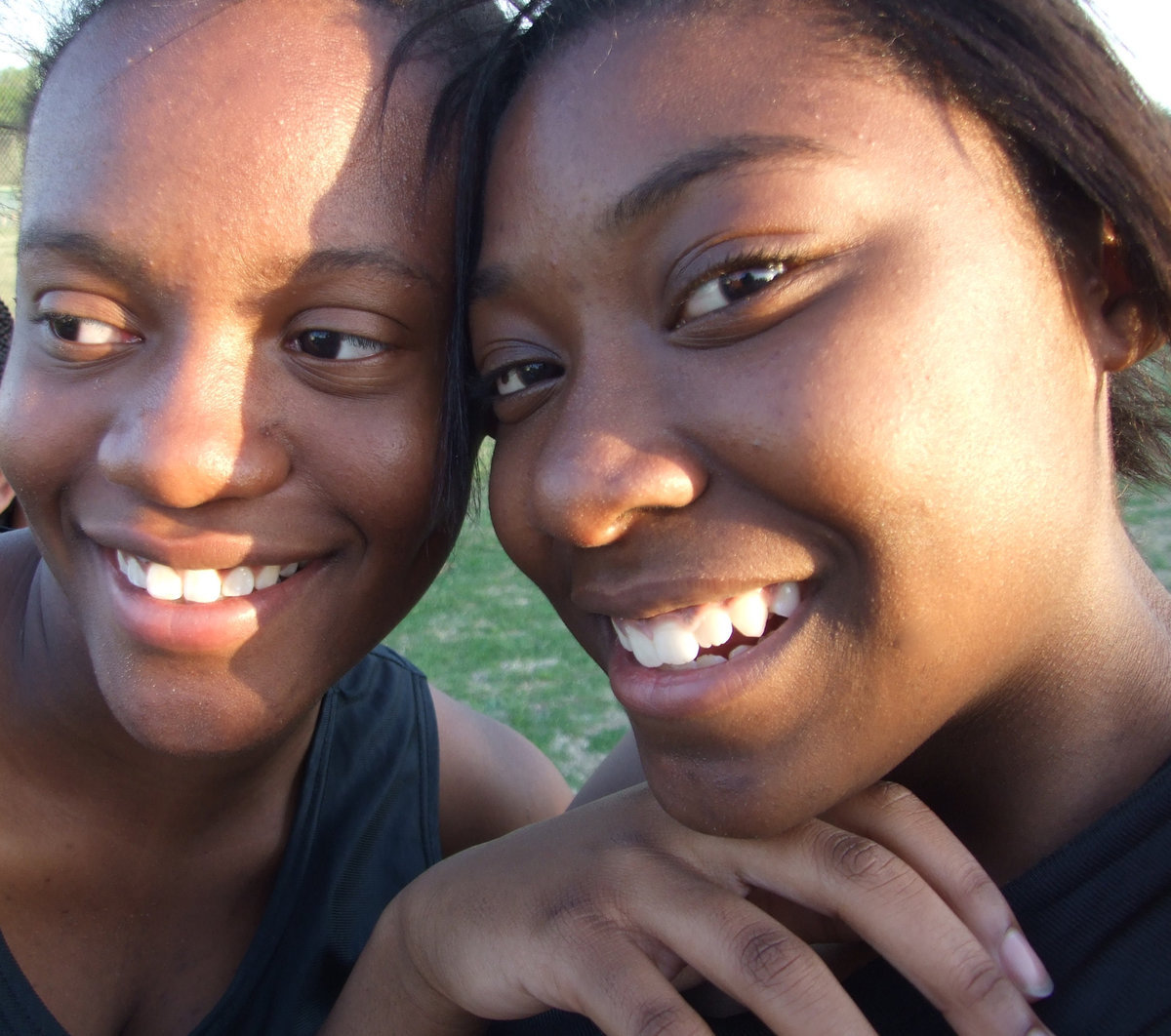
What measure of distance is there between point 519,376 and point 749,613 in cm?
57

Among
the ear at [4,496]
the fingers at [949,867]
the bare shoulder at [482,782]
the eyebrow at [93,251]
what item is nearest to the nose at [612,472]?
the fingers at [949,867]

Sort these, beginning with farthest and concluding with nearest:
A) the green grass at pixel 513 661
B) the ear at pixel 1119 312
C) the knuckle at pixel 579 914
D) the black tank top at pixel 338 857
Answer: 1. the green grass at pixel 513 661
2. the black tank top at pixel 338 857
3. the knuckle at pixel 579 914
4. the ear at pixel 1119 312

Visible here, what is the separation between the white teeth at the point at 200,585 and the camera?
5.51 feet

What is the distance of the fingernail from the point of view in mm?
1204

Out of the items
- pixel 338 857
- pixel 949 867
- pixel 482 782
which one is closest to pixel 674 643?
pixel 949 867

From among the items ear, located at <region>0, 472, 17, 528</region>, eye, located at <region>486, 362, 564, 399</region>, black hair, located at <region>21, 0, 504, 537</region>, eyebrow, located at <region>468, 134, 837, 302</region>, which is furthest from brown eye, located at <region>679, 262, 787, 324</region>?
ear, located at <region>0, 472, 17, 528</region>

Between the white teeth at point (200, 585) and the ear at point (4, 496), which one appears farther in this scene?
the ear at point (4, 496)

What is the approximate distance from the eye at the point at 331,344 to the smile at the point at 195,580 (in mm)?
361

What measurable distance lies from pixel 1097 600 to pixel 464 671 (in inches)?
182

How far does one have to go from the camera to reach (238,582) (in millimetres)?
1701

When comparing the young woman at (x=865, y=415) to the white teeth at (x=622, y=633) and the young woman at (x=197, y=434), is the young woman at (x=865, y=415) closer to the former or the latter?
the white teeth at (x=622, y=633)

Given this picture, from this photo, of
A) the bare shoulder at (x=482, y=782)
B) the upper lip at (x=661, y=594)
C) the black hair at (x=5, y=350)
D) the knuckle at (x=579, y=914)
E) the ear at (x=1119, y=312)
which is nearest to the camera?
the upper lip at (x=661, y=594)

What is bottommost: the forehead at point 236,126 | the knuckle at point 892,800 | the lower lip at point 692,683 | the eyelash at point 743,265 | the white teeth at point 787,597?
the knuckle at point 892,800

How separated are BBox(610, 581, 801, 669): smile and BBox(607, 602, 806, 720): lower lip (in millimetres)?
18
